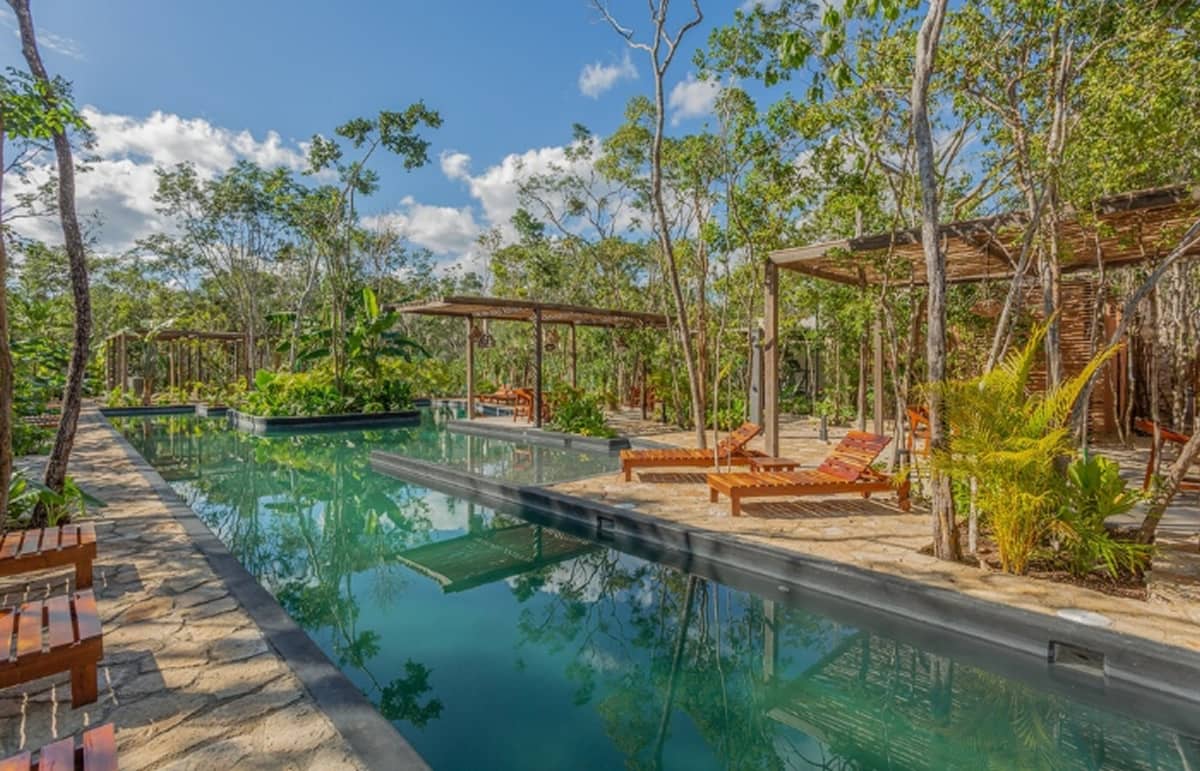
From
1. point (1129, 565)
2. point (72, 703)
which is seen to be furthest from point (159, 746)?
point (1129, 565)

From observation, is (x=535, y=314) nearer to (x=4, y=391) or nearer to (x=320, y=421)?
(x=320, y=421)

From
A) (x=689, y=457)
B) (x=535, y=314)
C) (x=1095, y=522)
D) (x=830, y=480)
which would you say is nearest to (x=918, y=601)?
(x=1095, y=522)

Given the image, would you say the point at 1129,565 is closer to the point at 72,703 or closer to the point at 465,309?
the point at 72,703

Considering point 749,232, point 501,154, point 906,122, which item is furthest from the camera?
point 501,154

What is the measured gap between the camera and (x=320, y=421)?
16.2 meters

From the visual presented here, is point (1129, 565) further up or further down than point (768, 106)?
further down

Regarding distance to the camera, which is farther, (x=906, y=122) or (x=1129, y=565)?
(x=906, y=122)

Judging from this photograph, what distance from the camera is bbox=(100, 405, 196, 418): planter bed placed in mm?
19264

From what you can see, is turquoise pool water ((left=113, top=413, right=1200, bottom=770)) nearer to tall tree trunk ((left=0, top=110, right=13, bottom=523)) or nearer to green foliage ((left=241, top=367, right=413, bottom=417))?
tall tree trunk ((left=0, top=110, right=13, bottom=523))

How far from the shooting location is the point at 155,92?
17828mm

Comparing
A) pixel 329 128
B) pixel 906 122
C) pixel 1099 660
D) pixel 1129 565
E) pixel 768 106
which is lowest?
pixel 1099 660

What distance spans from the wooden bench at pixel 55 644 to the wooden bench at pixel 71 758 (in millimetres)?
694

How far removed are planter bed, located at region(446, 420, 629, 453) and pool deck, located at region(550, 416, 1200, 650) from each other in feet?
9.66

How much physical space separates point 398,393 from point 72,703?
53.0ft
